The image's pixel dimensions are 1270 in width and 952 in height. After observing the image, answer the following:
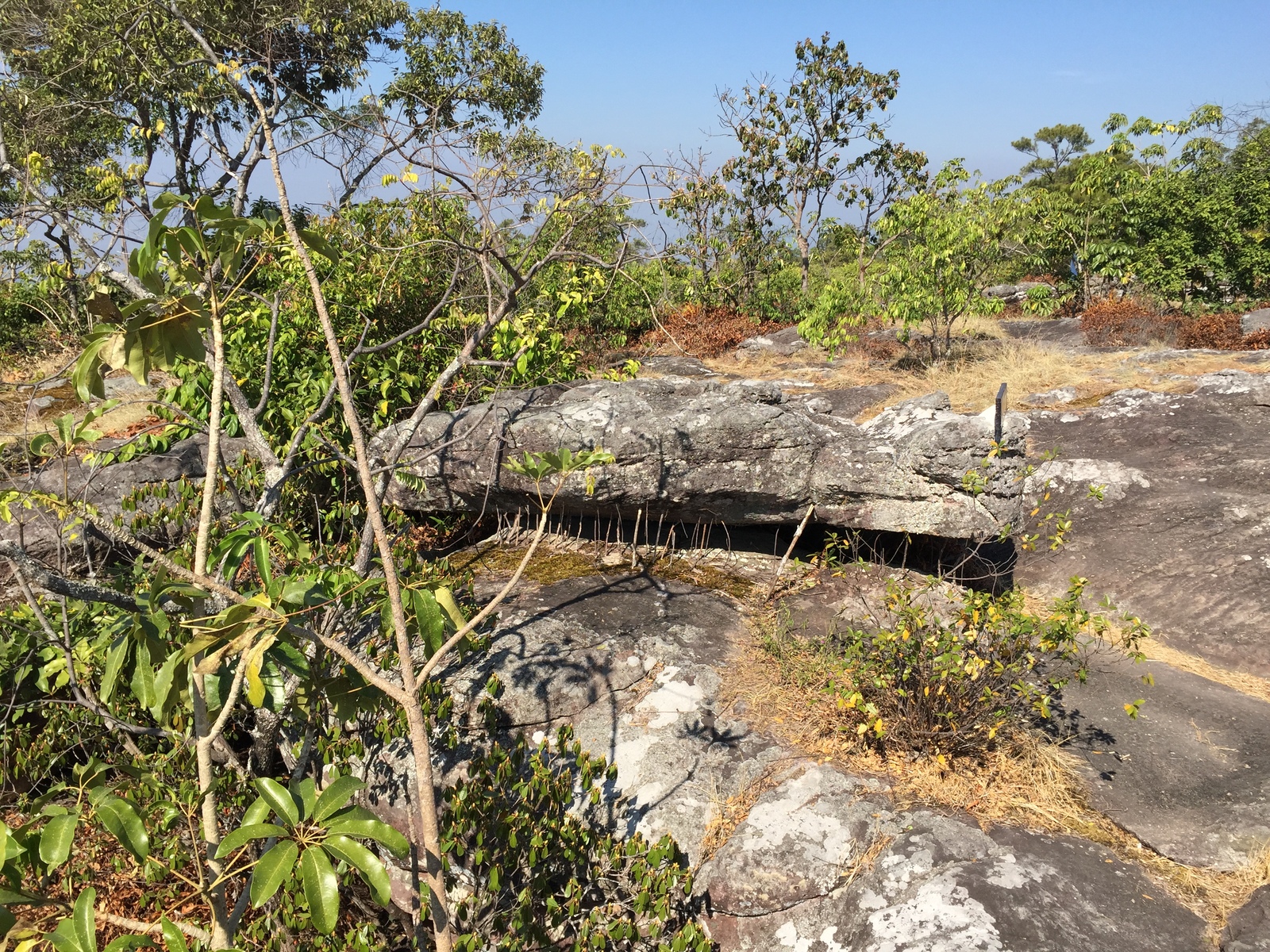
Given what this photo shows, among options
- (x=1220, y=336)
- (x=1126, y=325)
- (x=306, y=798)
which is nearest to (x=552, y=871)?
(x=306, y=798)

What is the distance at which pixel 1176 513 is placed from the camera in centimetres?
737

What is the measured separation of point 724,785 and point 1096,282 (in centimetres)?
1837

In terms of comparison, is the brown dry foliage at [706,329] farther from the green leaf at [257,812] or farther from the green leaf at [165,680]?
the green leaf at [257,812]

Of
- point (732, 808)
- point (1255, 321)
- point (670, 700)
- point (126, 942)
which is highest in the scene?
point (1255, 321)

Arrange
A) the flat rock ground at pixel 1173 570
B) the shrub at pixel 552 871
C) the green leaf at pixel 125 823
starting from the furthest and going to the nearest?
the flat rock ground at pixel 1173 570 → the shrub at pixel 552 871 → the green leaf at pixel 125 823

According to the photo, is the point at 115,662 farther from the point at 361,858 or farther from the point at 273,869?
the point at 361,858

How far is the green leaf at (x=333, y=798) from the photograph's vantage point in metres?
1.63

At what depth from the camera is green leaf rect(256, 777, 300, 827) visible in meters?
1.64

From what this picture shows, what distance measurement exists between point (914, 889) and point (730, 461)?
3544mm

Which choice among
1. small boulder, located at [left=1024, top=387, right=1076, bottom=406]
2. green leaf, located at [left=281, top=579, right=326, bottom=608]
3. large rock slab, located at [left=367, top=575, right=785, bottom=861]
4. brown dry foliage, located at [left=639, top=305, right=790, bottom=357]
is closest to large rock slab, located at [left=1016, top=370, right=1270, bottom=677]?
small boulder, located at [left=1024, top=387, right=1076, bottom=406]

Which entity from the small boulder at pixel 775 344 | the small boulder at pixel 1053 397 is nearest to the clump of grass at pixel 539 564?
the small boulder at pixel 1053 397

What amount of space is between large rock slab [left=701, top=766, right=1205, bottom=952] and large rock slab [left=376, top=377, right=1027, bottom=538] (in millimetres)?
2635

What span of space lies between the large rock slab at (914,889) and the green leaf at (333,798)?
2663 mm

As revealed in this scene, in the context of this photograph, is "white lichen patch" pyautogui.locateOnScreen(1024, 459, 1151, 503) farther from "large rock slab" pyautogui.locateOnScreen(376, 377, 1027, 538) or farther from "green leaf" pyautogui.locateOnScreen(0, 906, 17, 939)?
"green leaf" pyautogui.locateOnScreen(0, 906, 17, 939)
